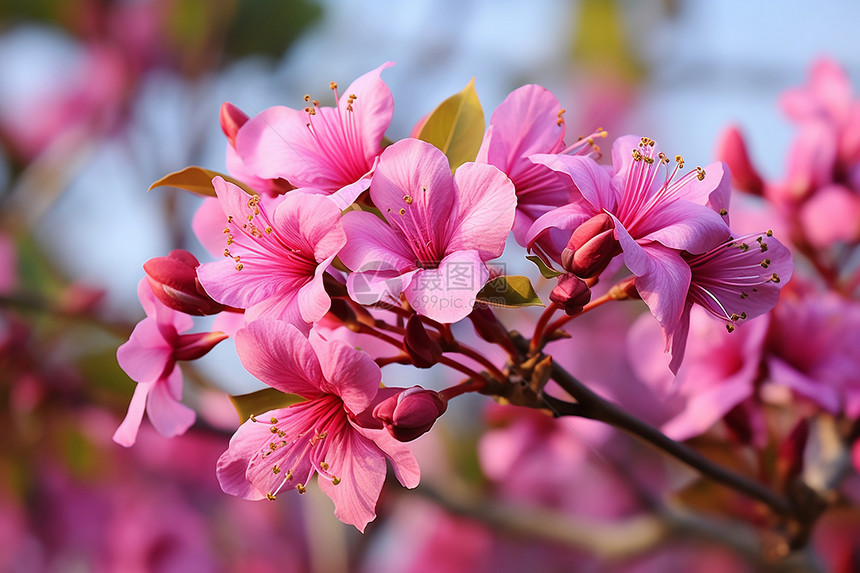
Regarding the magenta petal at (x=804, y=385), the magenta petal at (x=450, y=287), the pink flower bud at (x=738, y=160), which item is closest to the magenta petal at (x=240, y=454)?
the magenta petal at (x=450, y=287)

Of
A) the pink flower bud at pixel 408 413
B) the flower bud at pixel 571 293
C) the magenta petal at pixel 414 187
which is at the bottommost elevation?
the pink flower bud at pixel 408 413

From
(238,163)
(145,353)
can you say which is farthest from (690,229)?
(145,353)

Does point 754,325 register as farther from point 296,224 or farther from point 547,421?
point 296,224

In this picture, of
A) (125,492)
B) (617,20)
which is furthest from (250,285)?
(617,20)

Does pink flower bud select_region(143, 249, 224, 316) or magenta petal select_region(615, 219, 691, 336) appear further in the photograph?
pink flower bud select_region(143, 249, 224, 316)

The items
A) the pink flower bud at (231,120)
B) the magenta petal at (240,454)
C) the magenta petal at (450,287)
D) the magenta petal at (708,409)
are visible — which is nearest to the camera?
the magenta petal at (450,287)

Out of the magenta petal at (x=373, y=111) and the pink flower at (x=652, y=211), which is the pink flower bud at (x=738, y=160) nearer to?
the pink flower at (x=652, y=211)

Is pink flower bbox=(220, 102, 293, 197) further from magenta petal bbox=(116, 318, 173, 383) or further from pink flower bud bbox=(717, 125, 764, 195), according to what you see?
pink flower bud bbox=(717, 125, 764, 195)

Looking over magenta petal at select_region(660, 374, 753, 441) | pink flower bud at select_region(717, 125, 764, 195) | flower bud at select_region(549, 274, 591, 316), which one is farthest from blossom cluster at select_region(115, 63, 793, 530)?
pink flower bud at select_region(717, 125, 764, 195)
